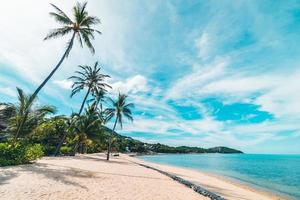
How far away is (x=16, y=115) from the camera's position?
2053 centimetres

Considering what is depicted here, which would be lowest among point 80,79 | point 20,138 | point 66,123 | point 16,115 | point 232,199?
point 232,199

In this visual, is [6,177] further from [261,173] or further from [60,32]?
[261,173]

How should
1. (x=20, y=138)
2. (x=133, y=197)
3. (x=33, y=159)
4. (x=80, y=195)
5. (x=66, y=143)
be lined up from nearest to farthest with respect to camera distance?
(x=80, y=195)
(x=133, y=197)
(x=33, y=159)
(x=20, y=138)
(x=66, y=143)

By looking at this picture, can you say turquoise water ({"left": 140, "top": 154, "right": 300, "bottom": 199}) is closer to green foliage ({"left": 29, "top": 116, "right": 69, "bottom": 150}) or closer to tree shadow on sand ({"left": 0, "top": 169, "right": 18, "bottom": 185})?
tree shadow on sand ({"left": 0, "top": 169, "right": 18, "bottom": 185})

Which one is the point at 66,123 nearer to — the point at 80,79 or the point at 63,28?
the point at 80,79

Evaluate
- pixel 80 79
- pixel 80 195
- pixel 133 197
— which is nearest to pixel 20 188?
pixel 80 195

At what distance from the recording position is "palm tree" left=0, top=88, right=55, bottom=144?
20312 mm

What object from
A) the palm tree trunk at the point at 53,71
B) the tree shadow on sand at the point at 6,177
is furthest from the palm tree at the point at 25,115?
the tree shadow on sand at the point at 6,177

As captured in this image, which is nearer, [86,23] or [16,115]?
[16,115]

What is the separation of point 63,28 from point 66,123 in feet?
80.4

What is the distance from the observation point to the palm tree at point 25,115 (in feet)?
66.6

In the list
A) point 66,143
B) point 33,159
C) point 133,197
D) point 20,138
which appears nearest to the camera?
point 133,197

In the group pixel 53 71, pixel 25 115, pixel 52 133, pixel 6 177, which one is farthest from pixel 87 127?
pixel 6 177

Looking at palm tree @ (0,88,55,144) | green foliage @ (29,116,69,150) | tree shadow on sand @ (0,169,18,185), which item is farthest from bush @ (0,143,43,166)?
green foliage @ (29,116,69,150)
